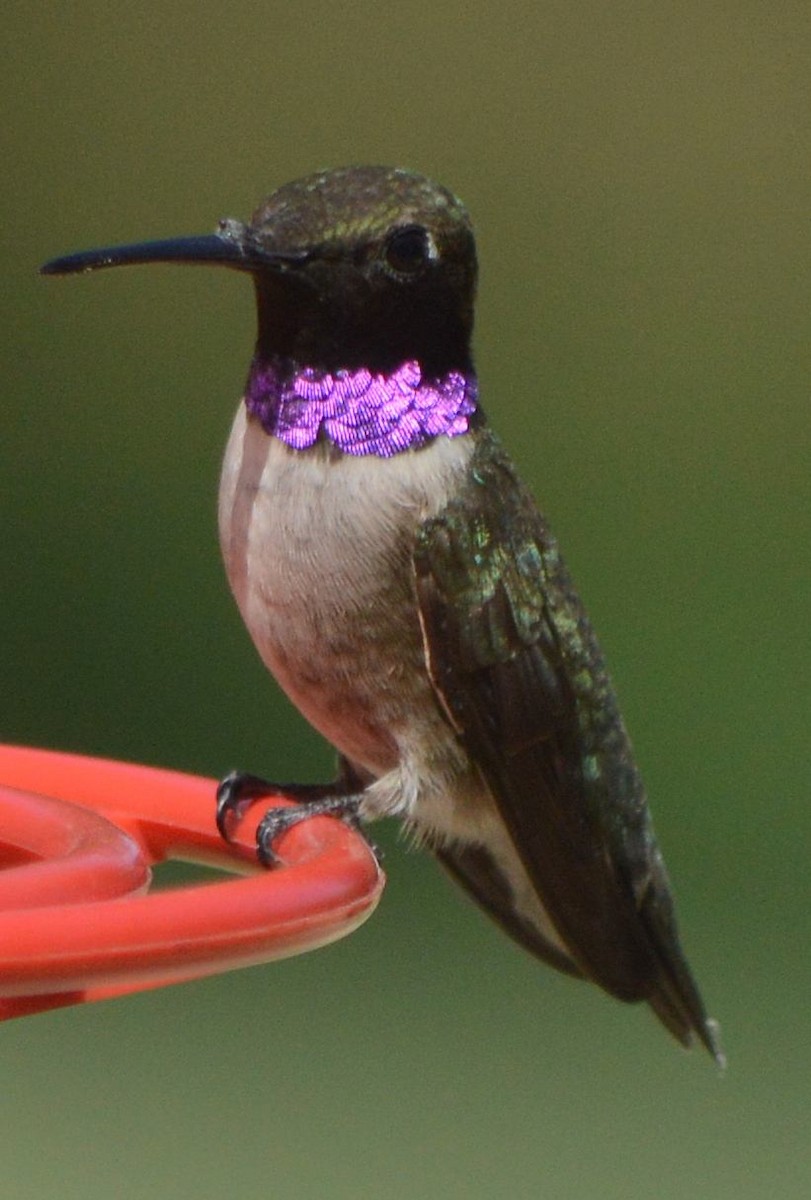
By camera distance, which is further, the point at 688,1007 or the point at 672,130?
the point at 672,130

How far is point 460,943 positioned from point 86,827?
162 inches

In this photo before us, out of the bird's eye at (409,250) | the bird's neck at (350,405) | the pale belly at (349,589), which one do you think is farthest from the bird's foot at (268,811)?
the bird's eye at (409,250)

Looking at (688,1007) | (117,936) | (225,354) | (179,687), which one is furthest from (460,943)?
(117,936)

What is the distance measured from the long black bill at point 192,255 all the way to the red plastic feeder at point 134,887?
1.71 ft

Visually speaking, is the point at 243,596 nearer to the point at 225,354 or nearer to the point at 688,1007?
the point at 688,1007

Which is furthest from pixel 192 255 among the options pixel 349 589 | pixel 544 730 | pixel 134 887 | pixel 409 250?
pixel 544 730

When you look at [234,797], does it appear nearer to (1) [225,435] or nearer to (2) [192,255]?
(2) [192,255]

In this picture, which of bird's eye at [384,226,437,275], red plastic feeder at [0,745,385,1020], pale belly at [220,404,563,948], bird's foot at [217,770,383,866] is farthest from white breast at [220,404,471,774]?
red plastic feeder at [0,745,385,1020]

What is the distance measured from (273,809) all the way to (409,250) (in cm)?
84

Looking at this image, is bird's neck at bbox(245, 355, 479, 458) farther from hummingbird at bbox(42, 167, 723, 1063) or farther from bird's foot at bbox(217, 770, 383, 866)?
bird's foot at bbox(217, 770, 383, 866)

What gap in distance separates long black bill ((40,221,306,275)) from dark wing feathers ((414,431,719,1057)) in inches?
17.9

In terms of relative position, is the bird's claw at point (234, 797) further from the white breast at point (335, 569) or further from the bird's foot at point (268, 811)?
the white breast at point (335, 569)

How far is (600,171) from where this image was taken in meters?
5.96

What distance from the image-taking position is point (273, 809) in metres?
2.11
